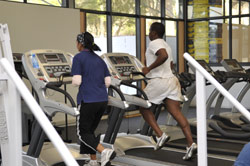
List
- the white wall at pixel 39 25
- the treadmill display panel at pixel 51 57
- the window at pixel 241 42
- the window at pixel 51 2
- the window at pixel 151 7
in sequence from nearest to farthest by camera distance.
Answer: the treadmill display panel at pixel 51 57
the white wall at pixel 39 25
the window at pixel 51 2
the window at pixel 151 7
the window at pixel 241 42

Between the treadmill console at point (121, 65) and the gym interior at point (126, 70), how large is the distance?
1cm

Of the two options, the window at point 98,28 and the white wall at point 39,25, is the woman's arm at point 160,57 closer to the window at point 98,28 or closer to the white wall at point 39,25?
the white wall at point 39,25

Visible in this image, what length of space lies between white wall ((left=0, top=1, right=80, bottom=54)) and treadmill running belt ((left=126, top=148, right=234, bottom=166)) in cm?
272

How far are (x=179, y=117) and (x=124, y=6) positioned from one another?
15.7 ft

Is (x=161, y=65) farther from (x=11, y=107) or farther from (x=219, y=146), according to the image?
(x=11, y=107)

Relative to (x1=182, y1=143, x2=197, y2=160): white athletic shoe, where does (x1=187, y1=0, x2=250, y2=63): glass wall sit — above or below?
above

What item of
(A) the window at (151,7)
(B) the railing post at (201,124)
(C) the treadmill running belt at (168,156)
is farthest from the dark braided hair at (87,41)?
(A) the window at (151,7)

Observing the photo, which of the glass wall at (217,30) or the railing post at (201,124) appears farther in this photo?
the glass wall at (217,30)

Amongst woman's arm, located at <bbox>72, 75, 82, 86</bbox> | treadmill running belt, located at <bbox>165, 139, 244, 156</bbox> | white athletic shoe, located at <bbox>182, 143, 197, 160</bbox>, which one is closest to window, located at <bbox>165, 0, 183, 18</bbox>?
treadmill running belt, located at <bbox>165, 139, 244, 156</bbox>

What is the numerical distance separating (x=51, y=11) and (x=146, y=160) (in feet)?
11.8

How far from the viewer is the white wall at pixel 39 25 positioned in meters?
6.36

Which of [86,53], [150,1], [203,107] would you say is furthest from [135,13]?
[203,107]

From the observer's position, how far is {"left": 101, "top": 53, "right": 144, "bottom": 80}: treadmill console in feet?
15.5

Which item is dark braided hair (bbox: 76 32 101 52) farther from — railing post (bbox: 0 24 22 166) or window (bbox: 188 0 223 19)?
window (bbox: 188 0 223 19)
